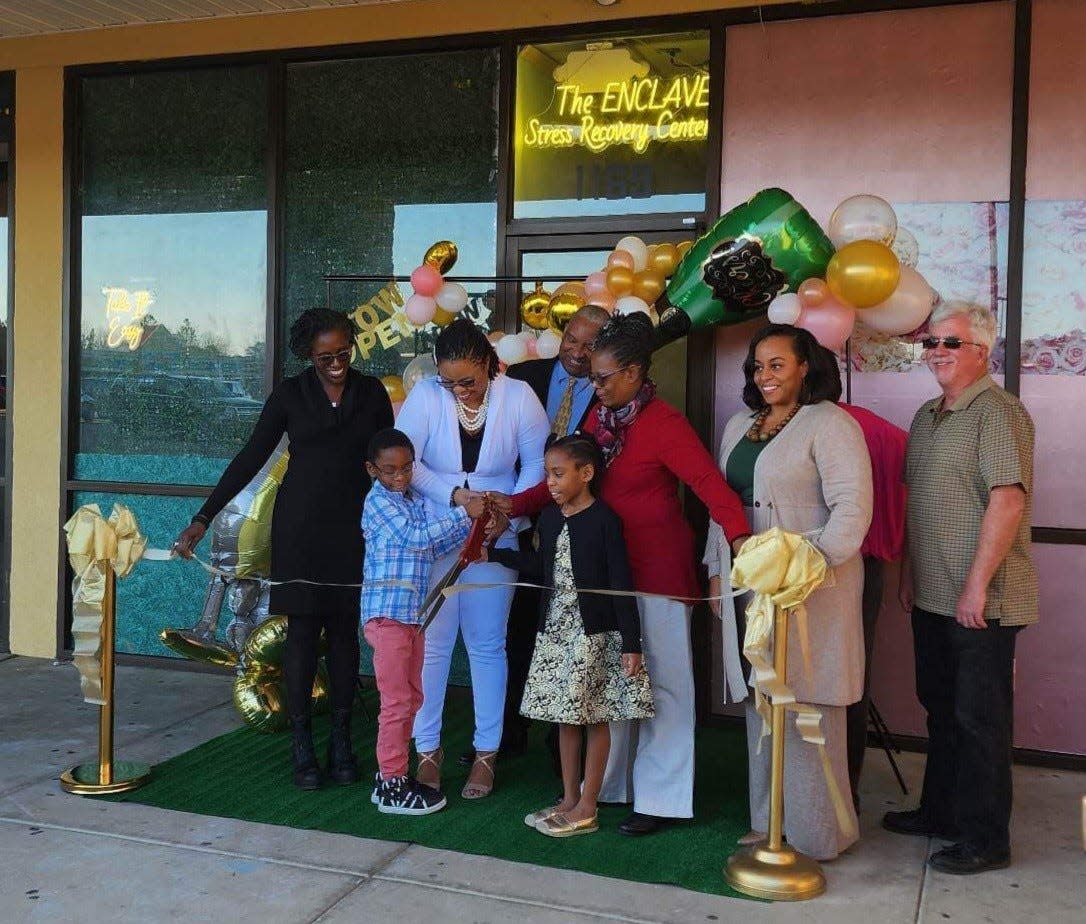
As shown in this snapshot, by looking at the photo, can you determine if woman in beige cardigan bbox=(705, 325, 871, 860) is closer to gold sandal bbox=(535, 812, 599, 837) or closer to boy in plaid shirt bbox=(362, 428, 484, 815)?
gold sandal bbox=(535, 812, 599, 837)

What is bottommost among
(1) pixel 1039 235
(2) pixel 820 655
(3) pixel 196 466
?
(2) pixel 820 655

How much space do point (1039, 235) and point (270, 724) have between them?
3689 mm

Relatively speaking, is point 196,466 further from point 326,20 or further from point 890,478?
point 890,478

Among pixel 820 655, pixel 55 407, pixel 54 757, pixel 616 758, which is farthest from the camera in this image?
pixel 55 407

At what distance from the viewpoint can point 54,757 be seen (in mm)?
4758

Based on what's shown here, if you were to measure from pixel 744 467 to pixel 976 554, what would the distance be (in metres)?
0.74

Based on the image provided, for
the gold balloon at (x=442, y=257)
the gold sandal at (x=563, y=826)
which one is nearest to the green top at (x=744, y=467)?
the gold sandal at (x=563, y=826)

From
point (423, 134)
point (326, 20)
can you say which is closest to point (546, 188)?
point (423, 134)

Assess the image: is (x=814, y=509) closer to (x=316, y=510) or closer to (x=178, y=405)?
(x=316, y=510)

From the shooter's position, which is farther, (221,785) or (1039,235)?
(1039,235)

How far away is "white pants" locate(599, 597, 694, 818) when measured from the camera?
398 cm

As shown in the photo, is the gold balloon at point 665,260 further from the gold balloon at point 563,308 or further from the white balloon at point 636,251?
the gold balloon at point 563,308

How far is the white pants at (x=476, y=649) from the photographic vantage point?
432cm

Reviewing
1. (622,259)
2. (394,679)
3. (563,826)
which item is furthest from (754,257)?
(563,826)
